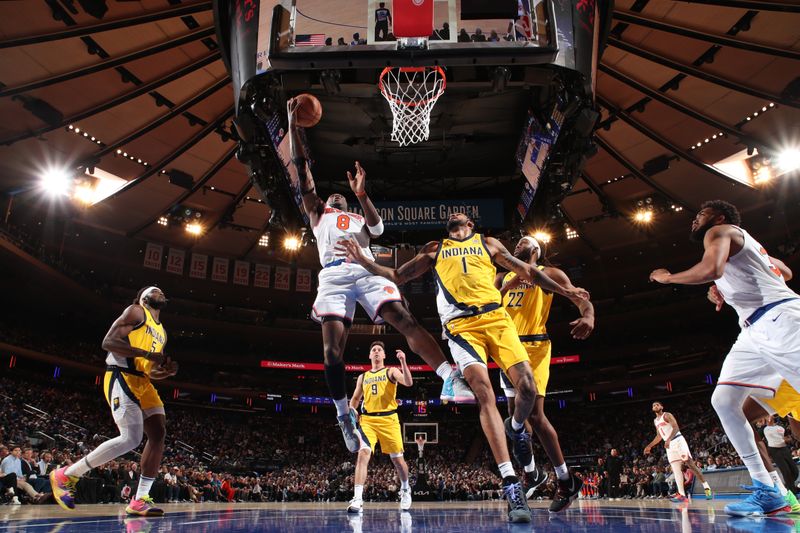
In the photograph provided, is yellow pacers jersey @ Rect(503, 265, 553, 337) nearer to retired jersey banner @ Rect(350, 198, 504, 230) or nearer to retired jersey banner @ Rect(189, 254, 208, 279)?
retired jersey banner @ Rect(350, 198, 504, 230)

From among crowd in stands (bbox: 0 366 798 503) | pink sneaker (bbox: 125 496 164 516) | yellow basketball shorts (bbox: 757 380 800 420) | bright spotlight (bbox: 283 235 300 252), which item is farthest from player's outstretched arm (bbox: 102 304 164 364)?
bright spotlight (bbox: 283 235 300 252)

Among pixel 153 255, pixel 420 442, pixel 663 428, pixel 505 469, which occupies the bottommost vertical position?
pixel 505 469

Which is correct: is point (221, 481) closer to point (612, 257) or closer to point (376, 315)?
point (376, 315)

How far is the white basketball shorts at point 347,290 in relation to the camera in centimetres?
567

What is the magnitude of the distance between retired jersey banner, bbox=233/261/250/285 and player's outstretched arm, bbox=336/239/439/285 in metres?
25.9

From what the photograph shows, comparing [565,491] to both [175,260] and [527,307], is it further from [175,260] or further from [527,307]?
[175,260]

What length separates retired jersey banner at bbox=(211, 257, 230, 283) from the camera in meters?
29.5

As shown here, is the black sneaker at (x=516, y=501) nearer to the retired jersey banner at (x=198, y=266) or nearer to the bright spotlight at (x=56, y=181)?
the bright spotlight at (x=56, y=181)

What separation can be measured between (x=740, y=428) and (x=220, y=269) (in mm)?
28077

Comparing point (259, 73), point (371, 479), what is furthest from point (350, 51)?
point (371, 479)

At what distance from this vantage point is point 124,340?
589cm

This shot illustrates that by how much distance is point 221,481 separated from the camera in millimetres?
21531

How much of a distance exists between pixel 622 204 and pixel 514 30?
13.8m

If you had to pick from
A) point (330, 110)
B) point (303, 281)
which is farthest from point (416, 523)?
point (303, 281)
